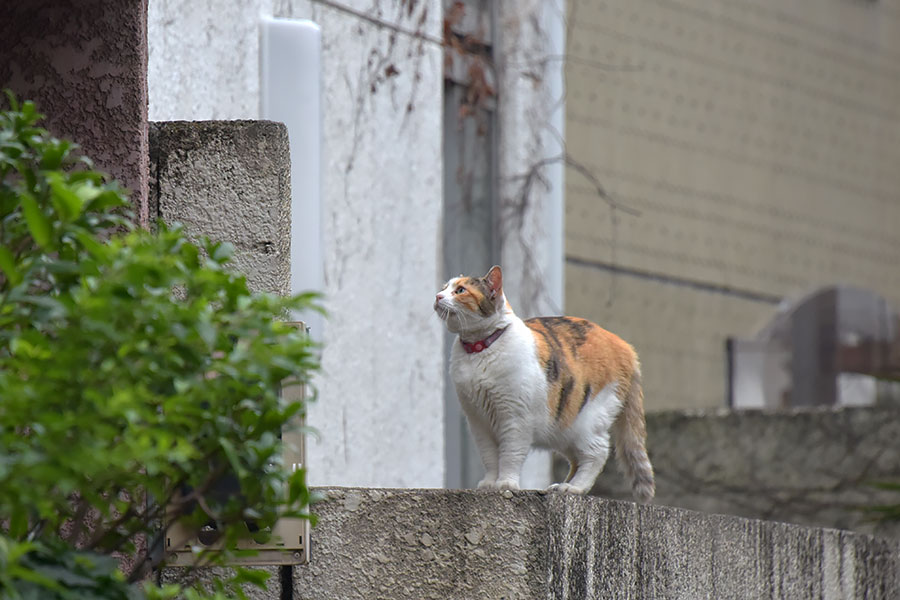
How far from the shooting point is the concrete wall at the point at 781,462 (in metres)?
6.61

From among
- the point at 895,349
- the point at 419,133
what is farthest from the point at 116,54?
the point at 895,349

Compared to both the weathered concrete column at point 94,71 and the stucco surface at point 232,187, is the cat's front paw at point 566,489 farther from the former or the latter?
the weathered concrete column at point 94,71

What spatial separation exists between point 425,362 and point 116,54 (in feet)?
8.66

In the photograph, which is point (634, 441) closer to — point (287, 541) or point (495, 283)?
point (495, 283)

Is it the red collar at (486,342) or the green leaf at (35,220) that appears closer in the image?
the green leaf at (35,220)

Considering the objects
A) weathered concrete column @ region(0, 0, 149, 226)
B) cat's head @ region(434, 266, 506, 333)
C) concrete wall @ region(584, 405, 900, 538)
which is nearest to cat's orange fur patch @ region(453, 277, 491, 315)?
cat's head @ region(434, 266, 506, 333)

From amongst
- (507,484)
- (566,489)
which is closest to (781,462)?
(566,489)

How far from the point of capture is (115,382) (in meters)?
1.95

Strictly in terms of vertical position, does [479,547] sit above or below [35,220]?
below

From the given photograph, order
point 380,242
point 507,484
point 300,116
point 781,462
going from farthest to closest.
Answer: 1. point 781,462
2. point 380,242
3. point 300,116
4. point 507,484

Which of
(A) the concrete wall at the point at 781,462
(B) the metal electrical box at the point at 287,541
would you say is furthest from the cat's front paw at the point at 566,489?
(A) the concrete wall at the point at 781,462

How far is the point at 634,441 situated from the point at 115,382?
82.7 inches

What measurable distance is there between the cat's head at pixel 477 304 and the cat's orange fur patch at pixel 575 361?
Answer: 135 millimetres

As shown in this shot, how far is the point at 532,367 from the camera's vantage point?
339 centimetres
